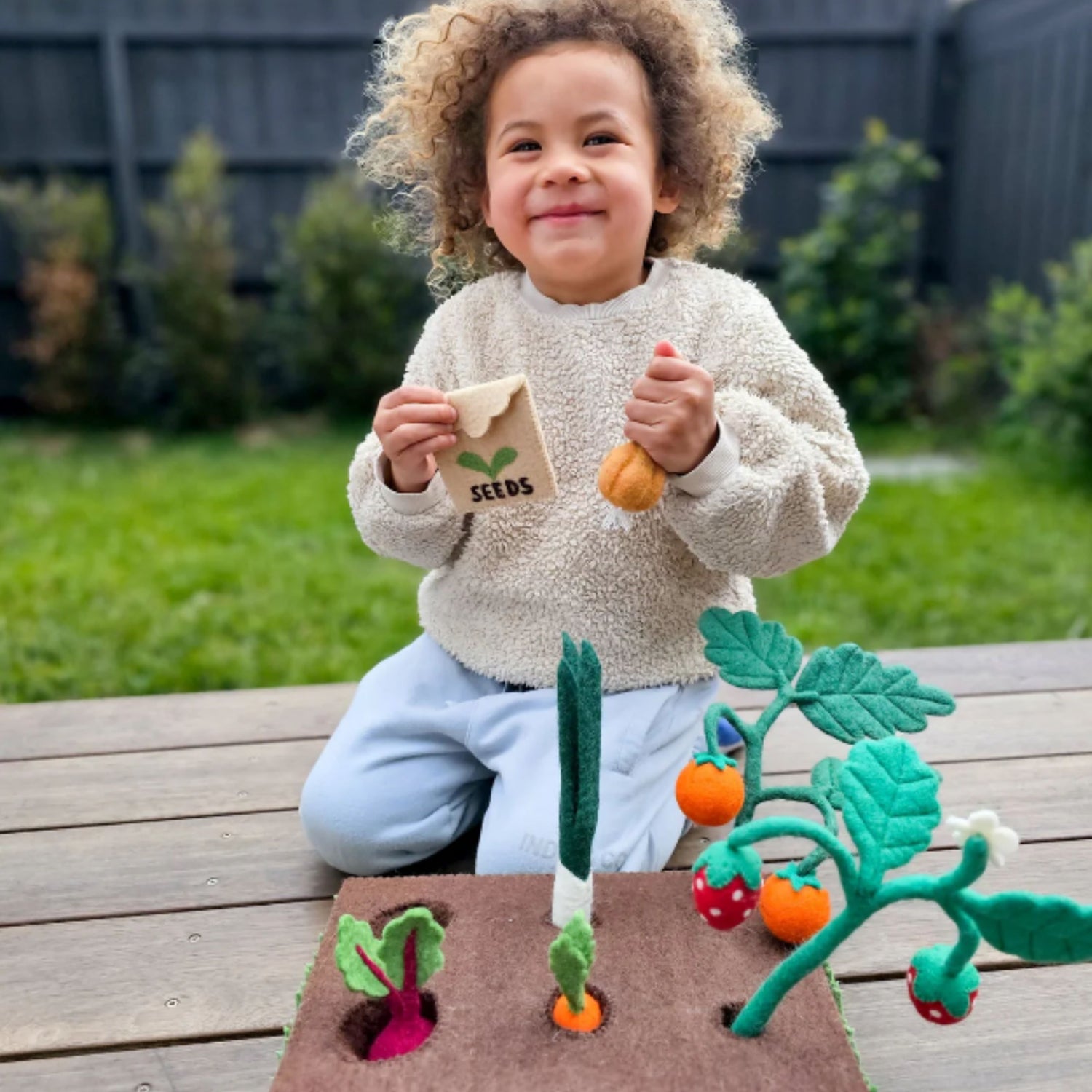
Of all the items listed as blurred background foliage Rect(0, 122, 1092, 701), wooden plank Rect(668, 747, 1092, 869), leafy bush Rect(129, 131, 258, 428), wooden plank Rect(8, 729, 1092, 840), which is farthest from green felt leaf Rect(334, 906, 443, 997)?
leafy bush Rect(129, 131, 258, 428)

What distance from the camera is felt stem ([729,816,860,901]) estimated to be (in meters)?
0.71

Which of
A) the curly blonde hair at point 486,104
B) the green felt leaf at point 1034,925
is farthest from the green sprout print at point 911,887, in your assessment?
the curly blonde hair at point 486,104

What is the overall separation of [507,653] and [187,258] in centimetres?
335

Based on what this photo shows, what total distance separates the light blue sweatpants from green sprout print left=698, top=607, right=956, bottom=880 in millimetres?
216

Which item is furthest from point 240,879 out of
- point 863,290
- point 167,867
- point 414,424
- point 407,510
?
point 863,290

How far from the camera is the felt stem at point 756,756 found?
93cm

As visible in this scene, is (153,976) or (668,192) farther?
(668,192)

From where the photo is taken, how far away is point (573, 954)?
0.74 m

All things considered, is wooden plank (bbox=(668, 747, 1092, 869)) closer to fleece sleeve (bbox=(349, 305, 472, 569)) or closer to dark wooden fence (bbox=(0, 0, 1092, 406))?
fleece sleeve (bbox=(349, 305, 472, 569))

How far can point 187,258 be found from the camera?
4145 millimetres

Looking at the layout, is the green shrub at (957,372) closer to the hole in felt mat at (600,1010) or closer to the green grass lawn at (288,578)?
the green grass lawn at (288,578)

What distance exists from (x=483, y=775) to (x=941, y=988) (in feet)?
2.21

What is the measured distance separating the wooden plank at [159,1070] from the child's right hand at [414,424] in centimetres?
54

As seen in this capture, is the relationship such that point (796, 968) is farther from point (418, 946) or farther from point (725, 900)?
point (418, 946)
